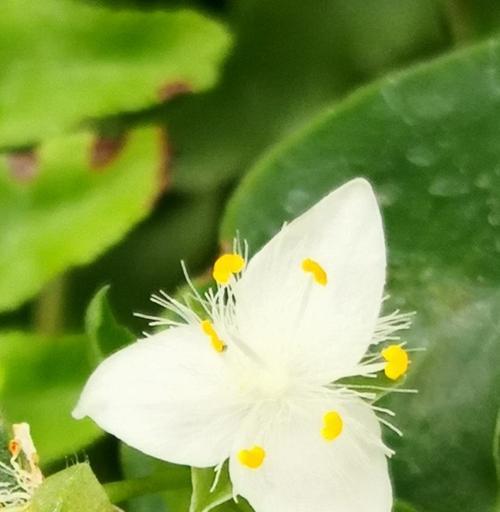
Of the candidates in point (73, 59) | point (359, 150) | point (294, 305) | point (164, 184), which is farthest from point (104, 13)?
point (294, 305)

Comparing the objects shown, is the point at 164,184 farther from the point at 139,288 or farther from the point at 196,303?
the point at 196,303

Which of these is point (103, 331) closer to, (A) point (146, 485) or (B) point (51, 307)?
(A) point (146, 485)

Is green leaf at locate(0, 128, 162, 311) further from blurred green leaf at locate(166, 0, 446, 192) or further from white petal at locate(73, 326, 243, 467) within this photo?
white petal at locate(73, 326, 243, 467)

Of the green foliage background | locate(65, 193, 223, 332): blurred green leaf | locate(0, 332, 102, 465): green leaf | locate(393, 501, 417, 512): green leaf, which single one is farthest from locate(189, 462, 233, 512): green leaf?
locate(65, 193, 223, 332): blurred green leaf

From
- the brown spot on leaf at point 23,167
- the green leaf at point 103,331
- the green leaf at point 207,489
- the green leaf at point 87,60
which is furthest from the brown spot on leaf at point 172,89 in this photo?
the green leaf at point 207,489

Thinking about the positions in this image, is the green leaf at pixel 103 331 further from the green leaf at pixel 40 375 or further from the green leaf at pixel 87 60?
the green leaf at pixel 87 60
